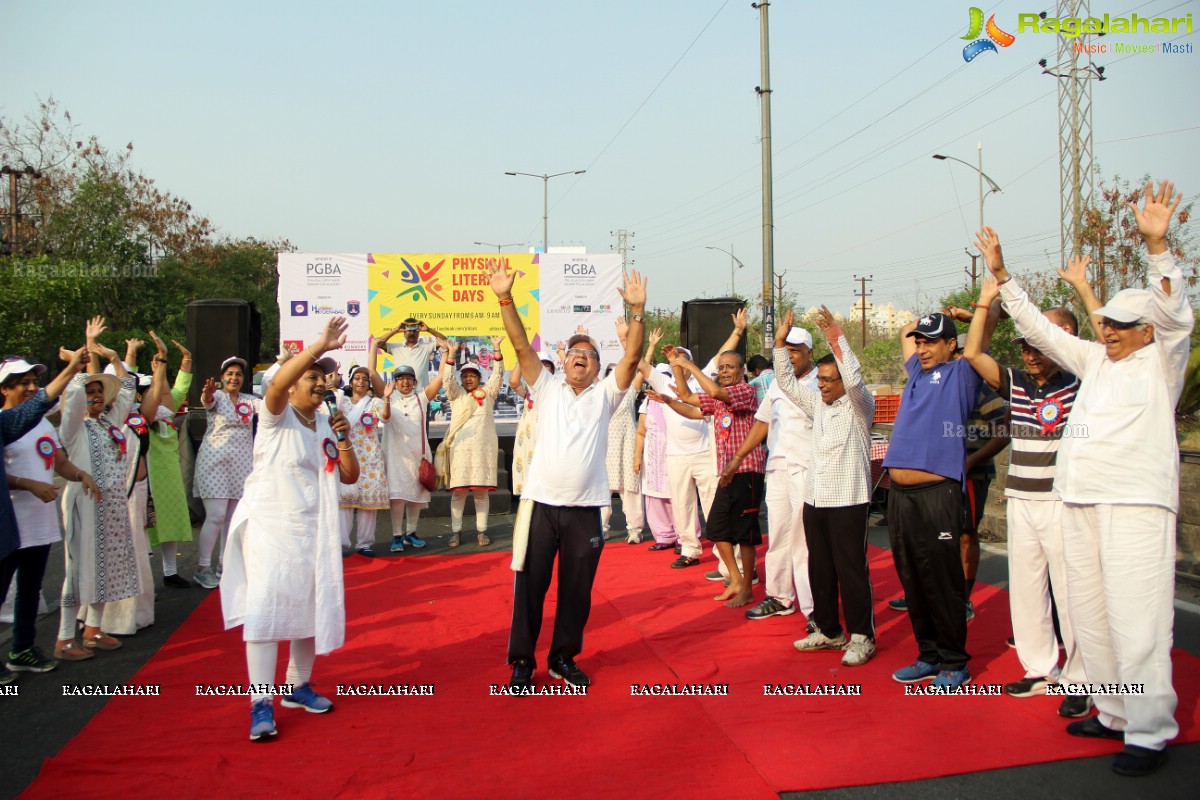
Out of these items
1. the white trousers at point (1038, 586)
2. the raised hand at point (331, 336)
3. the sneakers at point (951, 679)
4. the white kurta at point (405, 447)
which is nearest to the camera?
the raised hand at point (331, 336)

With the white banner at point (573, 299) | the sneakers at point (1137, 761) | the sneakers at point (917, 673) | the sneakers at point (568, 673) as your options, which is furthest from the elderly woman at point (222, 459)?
the white banner at point (573, 299)

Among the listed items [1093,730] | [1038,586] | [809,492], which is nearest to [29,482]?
[809,492]

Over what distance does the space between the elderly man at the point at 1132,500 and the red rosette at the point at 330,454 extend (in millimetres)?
3477

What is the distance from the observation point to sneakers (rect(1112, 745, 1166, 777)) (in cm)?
367

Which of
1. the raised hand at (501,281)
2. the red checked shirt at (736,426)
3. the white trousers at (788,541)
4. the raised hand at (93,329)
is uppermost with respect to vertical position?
the raised hand at (501,281)

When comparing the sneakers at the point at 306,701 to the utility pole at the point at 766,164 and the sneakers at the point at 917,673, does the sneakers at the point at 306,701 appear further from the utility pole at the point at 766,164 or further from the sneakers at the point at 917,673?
the utility pole at the point at 766,164

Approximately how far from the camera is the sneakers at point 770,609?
6.37 metres

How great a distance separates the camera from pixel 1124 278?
19.6 meters

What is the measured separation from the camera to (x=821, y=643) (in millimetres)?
5531

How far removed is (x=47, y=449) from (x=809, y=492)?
4452 millimetres

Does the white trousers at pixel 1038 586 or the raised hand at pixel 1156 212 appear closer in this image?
the raised hand at pixel 1156 212

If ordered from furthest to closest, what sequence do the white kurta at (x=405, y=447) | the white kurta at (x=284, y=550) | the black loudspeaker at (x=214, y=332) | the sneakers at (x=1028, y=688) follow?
the black loudspeaker at (x=214, y=332) → the white kurta at (x=405, y=447) → the sneakers at (x=1028, y=688) → the white kurta at (x=284, y=550)

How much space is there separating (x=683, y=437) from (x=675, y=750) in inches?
164

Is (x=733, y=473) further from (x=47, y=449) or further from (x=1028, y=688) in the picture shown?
(x=47, y=449)
